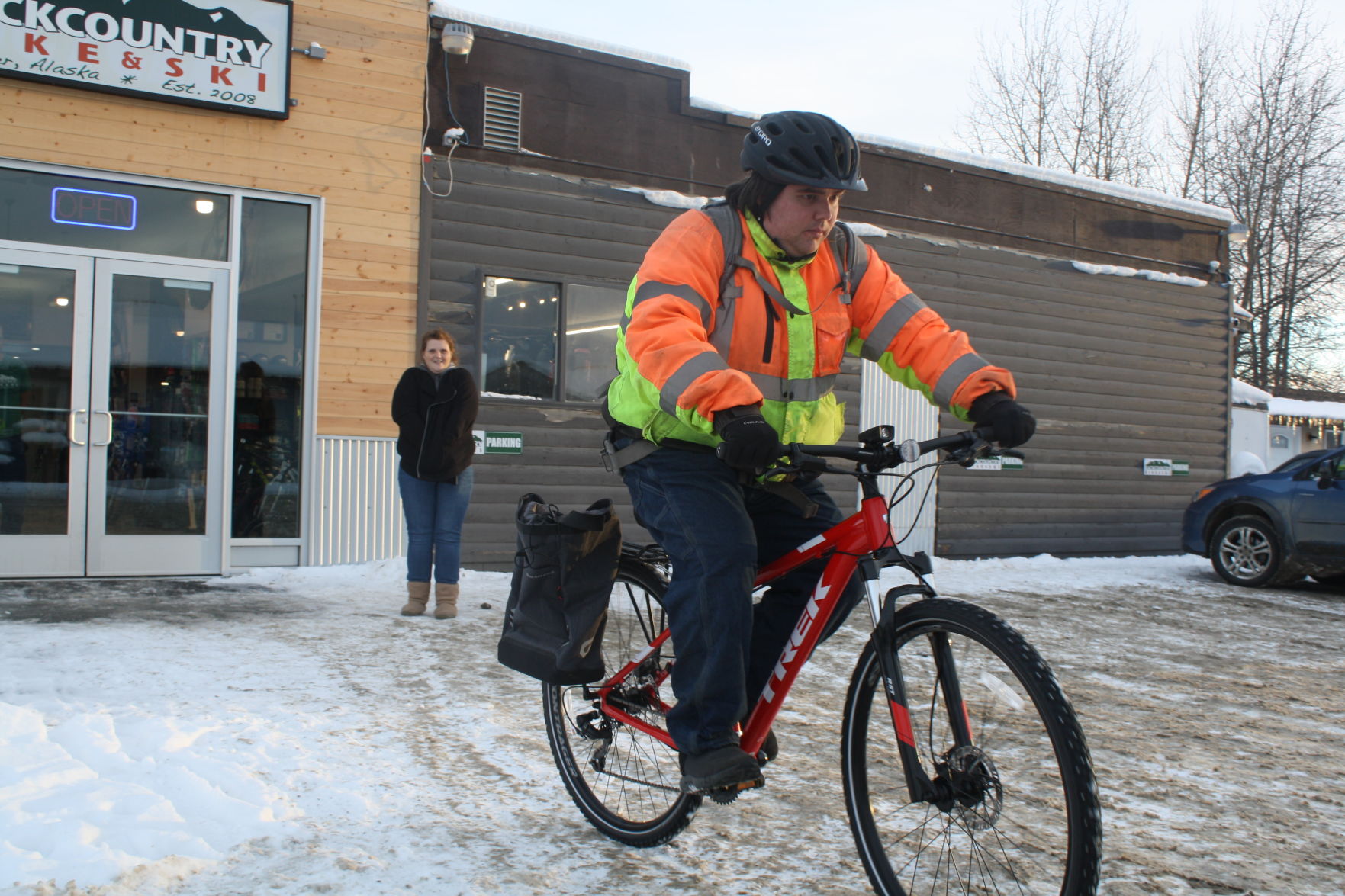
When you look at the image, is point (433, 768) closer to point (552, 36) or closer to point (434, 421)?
point (434, 421)

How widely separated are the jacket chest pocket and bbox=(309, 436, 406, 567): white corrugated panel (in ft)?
21.4

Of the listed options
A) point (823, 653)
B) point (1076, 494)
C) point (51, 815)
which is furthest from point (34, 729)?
point (1076, 494)

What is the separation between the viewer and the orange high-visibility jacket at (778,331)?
100 inches

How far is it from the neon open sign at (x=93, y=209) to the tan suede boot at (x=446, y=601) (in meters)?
4.00

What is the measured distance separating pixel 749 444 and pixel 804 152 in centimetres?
91

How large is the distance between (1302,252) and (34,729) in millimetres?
28814

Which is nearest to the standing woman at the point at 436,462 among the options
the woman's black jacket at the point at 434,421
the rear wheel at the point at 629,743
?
the woman's black jacket at the point at 434,421

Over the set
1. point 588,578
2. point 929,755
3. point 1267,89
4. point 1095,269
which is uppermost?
point 1267,89

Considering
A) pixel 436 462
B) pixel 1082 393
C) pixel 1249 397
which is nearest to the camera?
pixel 436 462

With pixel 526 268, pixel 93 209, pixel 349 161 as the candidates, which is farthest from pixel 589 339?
pixel 93 209

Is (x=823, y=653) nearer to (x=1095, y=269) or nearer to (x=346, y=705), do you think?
(x=346, y=705)

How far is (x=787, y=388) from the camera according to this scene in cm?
271

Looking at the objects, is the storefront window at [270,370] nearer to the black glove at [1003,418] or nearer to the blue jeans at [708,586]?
the blue jeans at [708,586]

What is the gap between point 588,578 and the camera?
293cm
